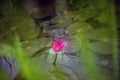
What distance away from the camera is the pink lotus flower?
4.56ft

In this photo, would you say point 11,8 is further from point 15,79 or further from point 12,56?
point 15,79

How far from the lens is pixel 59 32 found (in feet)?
4.94

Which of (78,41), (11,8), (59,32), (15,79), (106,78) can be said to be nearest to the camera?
(106,78)

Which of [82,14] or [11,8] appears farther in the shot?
[11,8]

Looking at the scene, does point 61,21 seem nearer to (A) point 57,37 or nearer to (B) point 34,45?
(A) point 57,37

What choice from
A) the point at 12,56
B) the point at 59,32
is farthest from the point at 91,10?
the point at 12,56

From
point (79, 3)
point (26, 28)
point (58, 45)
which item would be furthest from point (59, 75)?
point (79, 3)

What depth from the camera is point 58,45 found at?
142cm

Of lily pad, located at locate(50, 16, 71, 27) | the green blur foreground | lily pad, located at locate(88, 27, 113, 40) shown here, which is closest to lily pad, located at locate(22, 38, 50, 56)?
the green blur foreground

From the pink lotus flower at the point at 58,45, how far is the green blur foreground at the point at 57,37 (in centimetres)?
3

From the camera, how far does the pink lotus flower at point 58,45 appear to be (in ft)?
4.56

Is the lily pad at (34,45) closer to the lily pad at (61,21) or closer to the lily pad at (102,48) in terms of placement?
the lily pad at (61,21)

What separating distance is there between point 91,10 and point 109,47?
0.39m

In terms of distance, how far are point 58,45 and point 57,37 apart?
76 millimetres
